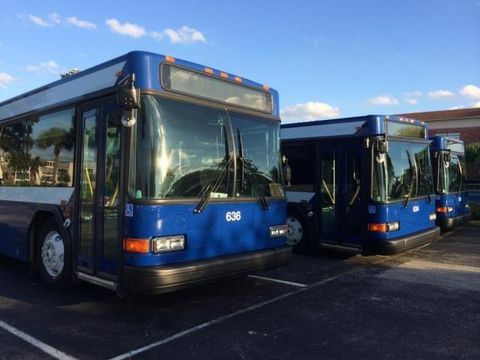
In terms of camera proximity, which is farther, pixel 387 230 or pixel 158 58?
pixel 387 230

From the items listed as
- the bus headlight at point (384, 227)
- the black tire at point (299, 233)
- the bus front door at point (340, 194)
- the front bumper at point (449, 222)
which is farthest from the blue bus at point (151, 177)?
the front bumper at point (449, 222)

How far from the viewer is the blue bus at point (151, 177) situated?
16.6ft

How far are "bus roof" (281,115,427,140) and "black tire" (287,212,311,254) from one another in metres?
1.78

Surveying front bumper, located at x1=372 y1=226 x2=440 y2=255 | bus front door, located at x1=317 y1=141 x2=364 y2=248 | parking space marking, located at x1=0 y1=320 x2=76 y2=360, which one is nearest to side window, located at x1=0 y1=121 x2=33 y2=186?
parking space marking, located at x1=0 y1=320 x2=76 y2=360

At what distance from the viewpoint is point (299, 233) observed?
33.2 feet

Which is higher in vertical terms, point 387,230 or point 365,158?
point 365,158

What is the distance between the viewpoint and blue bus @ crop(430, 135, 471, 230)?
12773 millimetres

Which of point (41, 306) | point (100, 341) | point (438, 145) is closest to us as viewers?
point (100, 341)

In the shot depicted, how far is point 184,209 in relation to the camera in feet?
17.4

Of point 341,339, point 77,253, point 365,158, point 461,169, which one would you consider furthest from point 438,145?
point 77,253

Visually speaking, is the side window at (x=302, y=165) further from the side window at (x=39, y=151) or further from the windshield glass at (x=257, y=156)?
the side window at (x=39, y=151)

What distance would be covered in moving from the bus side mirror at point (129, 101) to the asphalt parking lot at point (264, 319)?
228 centimetres

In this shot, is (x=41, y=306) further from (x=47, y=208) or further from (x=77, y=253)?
(x=47, y=208)

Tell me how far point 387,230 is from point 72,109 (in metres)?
5.66
